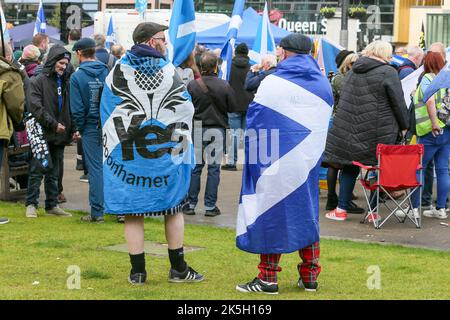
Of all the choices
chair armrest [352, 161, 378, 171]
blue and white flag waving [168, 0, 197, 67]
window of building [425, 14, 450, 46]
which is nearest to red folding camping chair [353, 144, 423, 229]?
chair armrest [352, 161, 378, 171]

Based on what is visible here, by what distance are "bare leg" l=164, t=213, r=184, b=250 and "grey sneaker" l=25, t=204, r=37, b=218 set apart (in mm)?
3994

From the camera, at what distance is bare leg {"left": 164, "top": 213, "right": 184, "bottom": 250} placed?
712cm

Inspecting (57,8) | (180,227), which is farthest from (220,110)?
(57,8)

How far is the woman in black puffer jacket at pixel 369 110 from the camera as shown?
10.6 meters

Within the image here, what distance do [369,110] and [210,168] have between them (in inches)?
83.9

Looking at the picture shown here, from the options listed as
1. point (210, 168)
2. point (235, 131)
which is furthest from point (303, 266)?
point (235, 131)

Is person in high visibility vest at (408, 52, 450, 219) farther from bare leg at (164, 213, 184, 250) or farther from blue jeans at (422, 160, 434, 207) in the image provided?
bare leg at (164, 213, 184, 250)

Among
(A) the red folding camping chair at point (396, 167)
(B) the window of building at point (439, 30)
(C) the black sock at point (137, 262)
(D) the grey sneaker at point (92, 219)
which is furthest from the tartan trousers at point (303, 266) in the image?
(B) the window of building at point (439, 30)

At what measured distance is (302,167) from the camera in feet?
22.3

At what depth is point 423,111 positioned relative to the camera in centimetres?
1125

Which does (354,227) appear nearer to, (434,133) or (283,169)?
(434,133)

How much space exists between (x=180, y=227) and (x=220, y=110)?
480 centimetres
